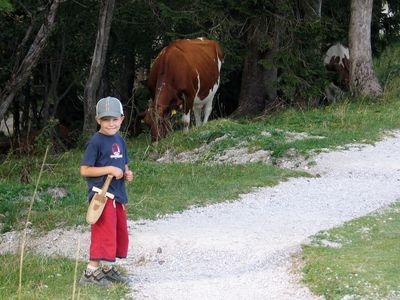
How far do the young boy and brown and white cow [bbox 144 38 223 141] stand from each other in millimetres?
8872

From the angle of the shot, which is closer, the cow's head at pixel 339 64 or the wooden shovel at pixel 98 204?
the wooden shovel at pixel 98 204

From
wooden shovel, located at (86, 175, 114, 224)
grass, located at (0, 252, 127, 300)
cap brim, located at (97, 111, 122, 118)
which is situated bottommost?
grass, located at (0, 252, 127, 300)

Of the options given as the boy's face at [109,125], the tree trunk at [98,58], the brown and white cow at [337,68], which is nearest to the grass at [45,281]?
the boy's face at [109,125]

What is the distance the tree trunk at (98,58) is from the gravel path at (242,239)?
6627 mm

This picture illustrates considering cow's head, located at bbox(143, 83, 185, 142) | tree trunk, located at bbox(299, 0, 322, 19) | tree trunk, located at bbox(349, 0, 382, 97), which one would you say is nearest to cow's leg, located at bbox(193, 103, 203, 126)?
cow's head, located at bbox(143, 83, 185, 142)

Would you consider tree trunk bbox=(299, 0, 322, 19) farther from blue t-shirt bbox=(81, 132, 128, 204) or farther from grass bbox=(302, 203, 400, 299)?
blue t-shirt bbox=(81, 132, 128, 204)

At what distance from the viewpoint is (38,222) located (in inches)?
374

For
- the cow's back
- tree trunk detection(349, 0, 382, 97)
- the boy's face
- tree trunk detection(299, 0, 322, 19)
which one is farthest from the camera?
tree trunk detection(299, 0, 322, 19)

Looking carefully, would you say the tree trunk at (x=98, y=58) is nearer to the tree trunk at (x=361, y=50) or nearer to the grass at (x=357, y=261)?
the tree trunk at (x=361, y=50)

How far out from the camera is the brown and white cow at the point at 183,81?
1639 cm

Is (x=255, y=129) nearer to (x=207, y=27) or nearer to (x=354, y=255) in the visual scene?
(x=207, y=27)

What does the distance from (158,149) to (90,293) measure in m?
8.79

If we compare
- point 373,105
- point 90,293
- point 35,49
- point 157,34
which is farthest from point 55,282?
point 157,34

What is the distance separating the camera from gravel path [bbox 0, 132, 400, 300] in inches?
285
